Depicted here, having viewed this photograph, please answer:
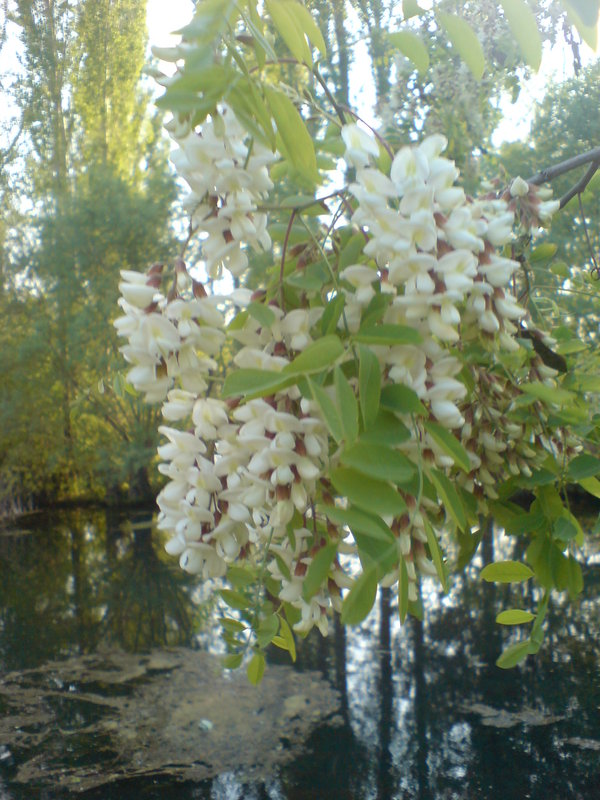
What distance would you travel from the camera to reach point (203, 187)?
432 mm

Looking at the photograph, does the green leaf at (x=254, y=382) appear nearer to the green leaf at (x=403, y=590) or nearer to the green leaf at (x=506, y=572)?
the green leaf at (x=403, y=590)

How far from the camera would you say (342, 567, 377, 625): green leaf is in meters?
0.40

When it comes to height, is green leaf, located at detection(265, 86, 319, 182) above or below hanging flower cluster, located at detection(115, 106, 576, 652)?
above

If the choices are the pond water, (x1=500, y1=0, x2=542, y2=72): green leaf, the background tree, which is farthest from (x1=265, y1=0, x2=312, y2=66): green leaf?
the background tree

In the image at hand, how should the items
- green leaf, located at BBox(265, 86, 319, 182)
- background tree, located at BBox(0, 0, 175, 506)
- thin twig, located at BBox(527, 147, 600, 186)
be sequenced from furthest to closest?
background tree, located at BBox(0, 0, 175, 506)
thin twig, located at BBox(527, 147, 600, 186)
green leaf, located at BBox(265, 86, 319, 182)

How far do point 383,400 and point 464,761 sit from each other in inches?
98.8

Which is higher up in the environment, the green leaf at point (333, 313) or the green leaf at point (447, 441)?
the green leaf at point (333, 313)

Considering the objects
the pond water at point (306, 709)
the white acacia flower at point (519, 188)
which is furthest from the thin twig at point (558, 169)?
the pond water at point (306, 709)

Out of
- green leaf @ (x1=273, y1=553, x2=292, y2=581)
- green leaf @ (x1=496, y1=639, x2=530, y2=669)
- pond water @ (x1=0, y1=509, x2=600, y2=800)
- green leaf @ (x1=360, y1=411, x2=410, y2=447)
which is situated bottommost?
pond water @ (x1=0, y1=509, x2=600, y2=800)

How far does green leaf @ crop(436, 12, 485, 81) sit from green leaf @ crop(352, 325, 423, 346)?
0.18 m

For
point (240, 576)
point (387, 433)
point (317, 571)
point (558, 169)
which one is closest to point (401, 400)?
point (387, 433)

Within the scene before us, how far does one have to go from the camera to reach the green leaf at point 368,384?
0.37 m

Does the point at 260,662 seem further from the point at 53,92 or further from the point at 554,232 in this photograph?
the point at 53,92

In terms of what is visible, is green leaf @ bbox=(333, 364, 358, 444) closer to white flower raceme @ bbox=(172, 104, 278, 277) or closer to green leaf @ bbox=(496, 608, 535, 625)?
white flower raceme @ bbox=(172, 104, 278, 277)
